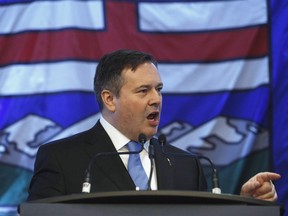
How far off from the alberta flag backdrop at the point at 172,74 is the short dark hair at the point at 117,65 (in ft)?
3.06

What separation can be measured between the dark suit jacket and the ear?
85 mm

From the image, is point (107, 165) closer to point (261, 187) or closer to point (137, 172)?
point (137, 172)

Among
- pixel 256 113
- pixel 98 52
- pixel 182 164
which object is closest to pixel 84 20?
pixel 98 52

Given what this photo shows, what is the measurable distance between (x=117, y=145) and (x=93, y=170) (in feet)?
0.62

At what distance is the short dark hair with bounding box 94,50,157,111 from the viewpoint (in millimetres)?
2875

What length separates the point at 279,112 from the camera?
3.89 m

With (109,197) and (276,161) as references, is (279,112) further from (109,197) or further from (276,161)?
(109,197)

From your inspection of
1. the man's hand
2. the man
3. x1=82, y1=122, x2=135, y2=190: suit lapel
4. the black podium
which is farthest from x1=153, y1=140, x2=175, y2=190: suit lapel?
the black podium

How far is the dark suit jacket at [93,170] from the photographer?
2.67 m

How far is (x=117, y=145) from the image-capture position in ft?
9.41

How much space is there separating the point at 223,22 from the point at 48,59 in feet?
3.13

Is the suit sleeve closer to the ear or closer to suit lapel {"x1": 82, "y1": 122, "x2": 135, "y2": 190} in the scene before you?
suit lapel {"x1": 82, "y1": 122, "x2": 135, "y2": 190}

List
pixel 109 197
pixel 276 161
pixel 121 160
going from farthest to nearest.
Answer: pixel 276 161 → pixel 121 160 → pixel 109 197

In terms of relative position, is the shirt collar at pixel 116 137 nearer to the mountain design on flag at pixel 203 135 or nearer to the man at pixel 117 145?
the man at pixel 117 145
